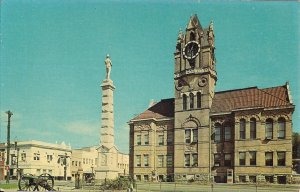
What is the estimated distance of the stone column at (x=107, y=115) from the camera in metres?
31.2

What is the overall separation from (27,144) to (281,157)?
119 feet

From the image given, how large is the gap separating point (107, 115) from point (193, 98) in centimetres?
1178

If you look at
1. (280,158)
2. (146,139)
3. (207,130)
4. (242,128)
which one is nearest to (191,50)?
(207,130)

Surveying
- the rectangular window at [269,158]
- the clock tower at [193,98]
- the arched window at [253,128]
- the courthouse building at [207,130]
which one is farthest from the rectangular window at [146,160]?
the rectangular window at [269,158]

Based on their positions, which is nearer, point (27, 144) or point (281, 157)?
point (281, 157)

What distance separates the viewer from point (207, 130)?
38594 mm

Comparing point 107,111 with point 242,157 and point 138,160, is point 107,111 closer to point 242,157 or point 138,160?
point 138,160

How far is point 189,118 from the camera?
39.8 meters

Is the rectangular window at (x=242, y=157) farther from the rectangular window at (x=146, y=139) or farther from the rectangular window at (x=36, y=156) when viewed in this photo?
the rectangular window at (x=36, y=156)

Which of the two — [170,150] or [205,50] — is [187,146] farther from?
[205,50]

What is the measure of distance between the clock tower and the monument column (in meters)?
10.5

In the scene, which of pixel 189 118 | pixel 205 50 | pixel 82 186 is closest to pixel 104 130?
pixel 82 186

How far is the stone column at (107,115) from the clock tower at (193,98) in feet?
35.1

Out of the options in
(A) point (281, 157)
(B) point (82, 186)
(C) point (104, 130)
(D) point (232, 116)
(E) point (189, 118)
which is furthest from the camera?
(E) point (189, 118)
